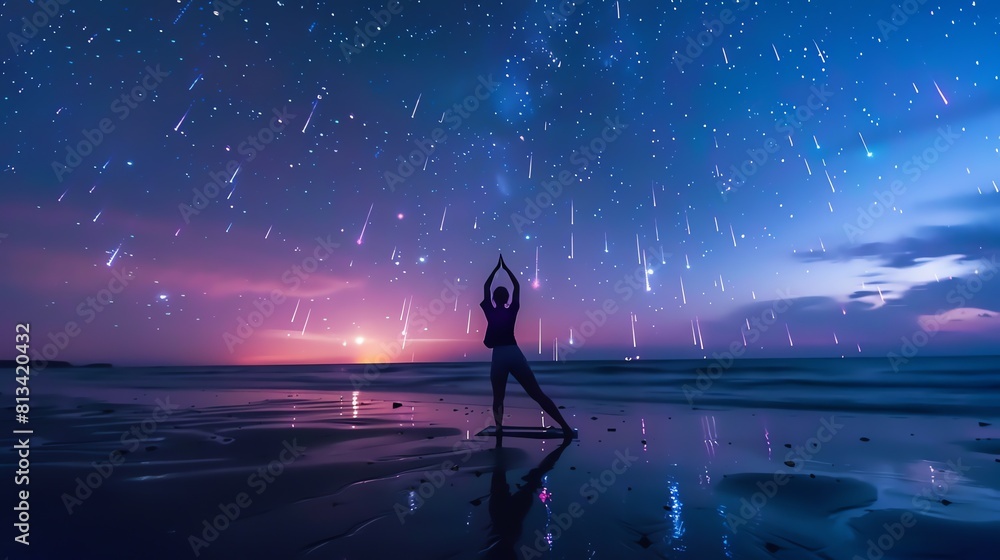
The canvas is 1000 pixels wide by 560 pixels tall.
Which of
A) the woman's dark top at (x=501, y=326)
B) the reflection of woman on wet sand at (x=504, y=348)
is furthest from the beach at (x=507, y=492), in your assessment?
the woman's dark top at (x=501, y=326)

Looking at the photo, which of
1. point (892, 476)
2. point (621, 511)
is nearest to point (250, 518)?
point (621, 511)

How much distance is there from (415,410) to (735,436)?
9.12 meters
